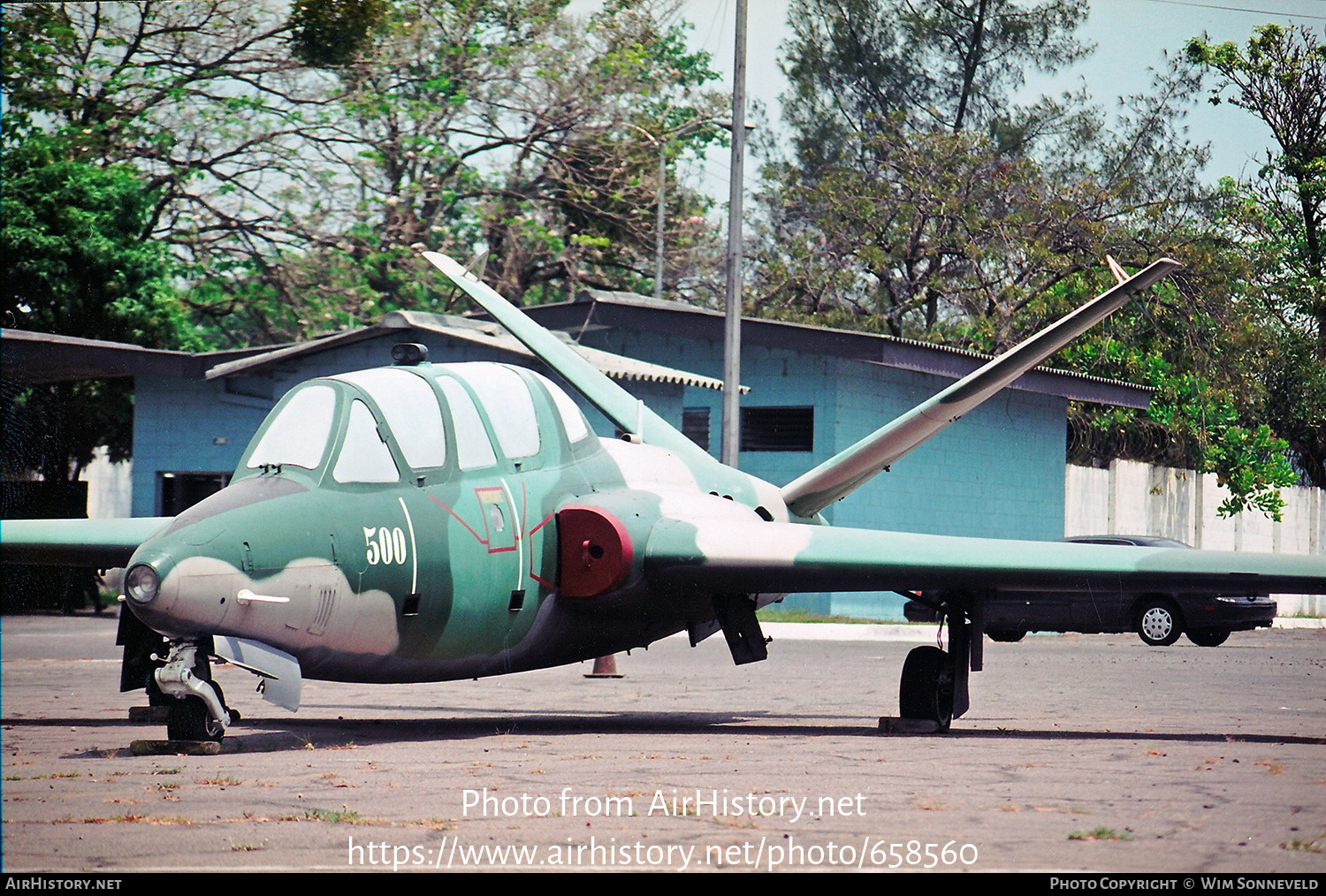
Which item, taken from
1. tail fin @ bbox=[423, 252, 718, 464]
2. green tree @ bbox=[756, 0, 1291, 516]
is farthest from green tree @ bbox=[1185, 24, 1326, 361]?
tail fin @ bbox=[423, 252, 718, 464]

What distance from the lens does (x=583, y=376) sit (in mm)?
14961

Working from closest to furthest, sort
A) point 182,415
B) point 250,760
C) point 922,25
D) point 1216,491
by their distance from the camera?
1. point 250,760
2. point 182,415
3. point 1216,491
4. point 922,25

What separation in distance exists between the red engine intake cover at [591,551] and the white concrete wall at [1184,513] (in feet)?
84.0

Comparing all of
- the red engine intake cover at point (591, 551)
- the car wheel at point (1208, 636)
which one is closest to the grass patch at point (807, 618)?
the car wheel at point (1208, 636)

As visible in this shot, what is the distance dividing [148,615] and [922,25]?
50.5 m

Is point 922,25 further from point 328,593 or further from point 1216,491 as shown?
point 328,593

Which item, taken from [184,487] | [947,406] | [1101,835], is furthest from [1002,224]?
[1101,835]

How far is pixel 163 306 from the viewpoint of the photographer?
35.2 metres

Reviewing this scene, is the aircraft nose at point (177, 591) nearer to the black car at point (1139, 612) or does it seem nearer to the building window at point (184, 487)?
the black car at point (1139, 612)

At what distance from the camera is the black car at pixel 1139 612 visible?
25.7 meters

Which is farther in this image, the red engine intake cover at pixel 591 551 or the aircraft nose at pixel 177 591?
the red engine intake cover at pixel 591 551

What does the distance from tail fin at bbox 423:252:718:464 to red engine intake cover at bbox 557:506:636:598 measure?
2.53 meters

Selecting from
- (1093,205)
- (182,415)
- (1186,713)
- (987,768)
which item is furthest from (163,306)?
(987,768)

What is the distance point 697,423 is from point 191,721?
23257 mm
